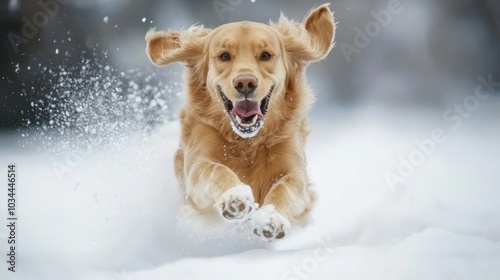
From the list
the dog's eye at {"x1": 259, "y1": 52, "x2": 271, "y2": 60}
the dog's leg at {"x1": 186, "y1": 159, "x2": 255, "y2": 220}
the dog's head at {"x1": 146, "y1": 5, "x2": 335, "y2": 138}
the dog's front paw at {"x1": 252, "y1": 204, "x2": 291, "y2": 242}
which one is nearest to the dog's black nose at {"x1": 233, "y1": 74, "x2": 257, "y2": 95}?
the dog's head at {"x1": 146, "y1": 5, "x2": 335, "y2": 138}

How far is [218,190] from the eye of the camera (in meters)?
2.05

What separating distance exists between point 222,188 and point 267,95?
35 centimetres

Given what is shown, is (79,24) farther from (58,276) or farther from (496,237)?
(496,237)

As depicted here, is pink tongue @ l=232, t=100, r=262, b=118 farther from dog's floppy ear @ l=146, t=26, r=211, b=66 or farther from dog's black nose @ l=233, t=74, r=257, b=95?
dog's floppy ear @ l=146, t=26, r=211, b=66

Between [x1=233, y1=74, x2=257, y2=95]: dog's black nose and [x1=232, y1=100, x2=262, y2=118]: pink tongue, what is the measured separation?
0.04 m

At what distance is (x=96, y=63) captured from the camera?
8.64 feet

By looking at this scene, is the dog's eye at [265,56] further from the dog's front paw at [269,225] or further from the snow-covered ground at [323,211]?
the dog's front paw at [269,225]

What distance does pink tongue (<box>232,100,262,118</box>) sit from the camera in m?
2.13

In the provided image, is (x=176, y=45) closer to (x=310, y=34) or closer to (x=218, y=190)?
(x=310, y=34)

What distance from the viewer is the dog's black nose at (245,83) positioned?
2.07 metres

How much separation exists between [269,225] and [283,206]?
6.8 inches

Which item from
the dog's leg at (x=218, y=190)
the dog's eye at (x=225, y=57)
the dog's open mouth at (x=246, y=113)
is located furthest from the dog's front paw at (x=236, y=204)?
the dog's eye at (x=225, y=57)

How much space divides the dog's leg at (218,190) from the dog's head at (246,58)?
0.16 metres

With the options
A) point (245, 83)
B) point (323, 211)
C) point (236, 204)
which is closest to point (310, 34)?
point (245, 83)
